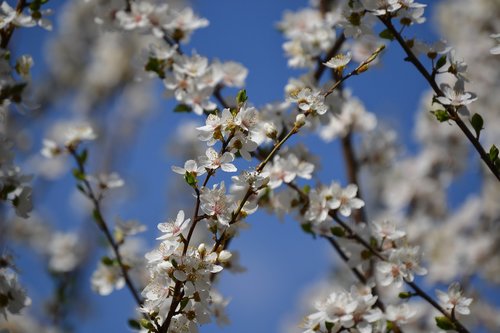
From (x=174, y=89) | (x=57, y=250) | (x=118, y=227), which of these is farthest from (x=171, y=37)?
(x=57, y=250)

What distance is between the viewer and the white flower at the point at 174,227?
1.45m

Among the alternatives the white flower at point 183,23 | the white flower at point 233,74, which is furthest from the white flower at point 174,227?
the white flower at point 183,23

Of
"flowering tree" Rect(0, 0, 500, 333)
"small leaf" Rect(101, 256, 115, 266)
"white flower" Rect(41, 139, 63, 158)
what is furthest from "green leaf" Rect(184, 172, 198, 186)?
"white flower" Rect(41, 139, 63, 158)

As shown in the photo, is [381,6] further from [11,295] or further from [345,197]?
[11,295]

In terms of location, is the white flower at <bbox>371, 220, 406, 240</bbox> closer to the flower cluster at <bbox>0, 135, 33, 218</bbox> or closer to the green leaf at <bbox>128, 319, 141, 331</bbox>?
the green leaf at <bbox>128, 319, 141, 331</bbox>

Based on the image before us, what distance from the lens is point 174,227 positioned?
1460mm

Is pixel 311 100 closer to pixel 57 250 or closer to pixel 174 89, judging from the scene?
pixel 174 89

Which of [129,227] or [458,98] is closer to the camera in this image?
[458,98]

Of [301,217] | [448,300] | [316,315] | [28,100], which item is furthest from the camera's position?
[301,217]

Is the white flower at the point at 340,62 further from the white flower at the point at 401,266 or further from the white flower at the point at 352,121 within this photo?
the white flower at the point at 352,121

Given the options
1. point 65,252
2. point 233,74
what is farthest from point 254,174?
point 65,252

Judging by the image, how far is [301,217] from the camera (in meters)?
2.16

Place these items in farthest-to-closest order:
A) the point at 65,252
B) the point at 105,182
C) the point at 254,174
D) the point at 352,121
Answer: the point at 65,252 → the point at 352,121 → the point at 105,182 → the point at 254,174

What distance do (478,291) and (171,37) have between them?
4.01 m
